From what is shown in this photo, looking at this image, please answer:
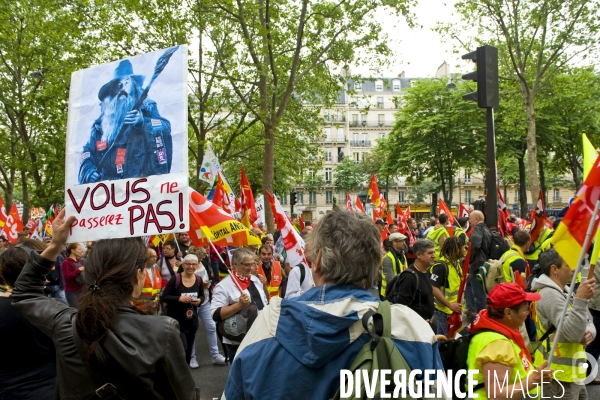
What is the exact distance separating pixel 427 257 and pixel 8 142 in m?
25.6

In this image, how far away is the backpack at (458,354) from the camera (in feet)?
10.4

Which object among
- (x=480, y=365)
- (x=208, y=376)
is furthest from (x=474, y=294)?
(x=480, y=365)

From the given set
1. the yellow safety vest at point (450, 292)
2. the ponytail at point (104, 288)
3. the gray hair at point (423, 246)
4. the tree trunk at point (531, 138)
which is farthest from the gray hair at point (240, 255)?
the tree trunk at point (531, 138)

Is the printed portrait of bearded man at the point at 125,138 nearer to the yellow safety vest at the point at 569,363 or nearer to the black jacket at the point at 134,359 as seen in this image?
the black jacket at the point at 134,359

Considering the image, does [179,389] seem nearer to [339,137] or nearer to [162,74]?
[162,74]

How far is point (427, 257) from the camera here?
583cm

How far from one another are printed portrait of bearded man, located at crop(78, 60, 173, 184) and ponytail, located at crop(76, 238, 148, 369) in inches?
26.8

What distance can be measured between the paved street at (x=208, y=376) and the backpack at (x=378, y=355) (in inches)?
189

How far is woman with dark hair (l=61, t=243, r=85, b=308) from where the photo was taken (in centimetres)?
805

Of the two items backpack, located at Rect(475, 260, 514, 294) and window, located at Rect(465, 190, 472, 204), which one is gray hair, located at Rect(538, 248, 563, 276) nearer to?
backpack, located at Rect(475, 260, 514, 294)

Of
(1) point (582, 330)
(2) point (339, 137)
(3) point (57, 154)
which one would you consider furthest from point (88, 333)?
(2) point (339, 137)

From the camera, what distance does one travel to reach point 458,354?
320 centimetres

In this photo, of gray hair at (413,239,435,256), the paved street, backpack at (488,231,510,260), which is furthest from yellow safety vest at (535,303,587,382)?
backpack at (488,231,510,260)

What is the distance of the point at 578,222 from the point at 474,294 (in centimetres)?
487
